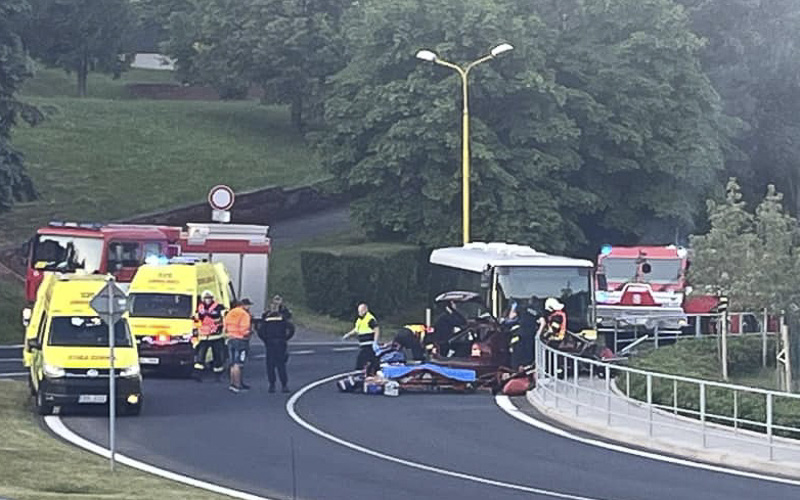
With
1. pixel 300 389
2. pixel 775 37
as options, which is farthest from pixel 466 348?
pixel 775 37

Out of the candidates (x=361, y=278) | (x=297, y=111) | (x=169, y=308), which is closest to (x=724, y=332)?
(x=169, y=308)

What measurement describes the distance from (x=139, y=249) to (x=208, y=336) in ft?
34.6

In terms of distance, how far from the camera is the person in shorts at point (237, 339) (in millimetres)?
31375

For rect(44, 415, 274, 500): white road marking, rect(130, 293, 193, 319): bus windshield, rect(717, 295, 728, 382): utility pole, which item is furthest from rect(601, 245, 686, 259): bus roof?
rect(44, 415, 274, 500): white road marking

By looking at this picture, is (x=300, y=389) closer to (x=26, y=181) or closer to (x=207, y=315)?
(x=207, y=315)

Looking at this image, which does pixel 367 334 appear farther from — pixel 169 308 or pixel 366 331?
pixel 169 308

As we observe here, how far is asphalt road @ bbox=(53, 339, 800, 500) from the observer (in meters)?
19.9

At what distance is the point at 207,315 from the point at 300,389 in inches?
109

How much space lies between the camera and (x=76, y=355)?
27406 mm

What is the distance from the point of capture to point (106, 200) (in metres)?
60.6

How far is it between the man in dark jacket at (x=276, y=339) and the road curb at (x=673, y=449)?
546 centimetres

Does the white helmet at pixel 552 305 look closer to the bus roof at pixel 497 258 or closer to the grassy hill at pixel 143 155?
the bus roof at pixel 497 258

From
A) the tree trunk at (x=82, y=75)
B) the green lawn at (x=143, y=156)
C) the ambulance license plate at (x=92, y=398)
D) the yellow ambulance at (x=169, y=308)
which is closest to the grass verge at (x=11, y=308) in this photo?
the green lawn at (x=143, y=156)

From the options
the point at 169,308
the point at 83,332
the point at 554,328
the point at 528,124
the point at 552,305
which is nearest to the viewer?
the point at 83,332
